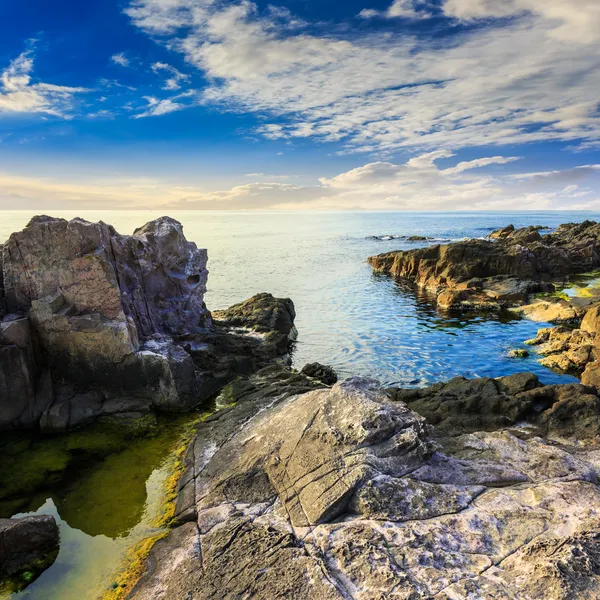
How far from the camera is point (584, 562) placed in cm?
721

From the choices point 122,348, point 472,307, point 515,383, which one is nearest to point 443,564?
point 515,383

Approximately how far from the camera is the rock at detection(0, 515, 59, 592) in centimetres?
944

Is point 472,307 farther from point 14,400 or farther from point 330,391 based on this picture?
point 14,400

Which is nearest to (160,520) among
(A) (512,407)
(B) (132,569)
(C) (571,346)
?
(B) (132,569)

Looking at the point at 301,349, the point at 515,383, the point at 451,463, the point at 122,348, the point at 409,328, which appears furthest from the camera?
the point at 409,328

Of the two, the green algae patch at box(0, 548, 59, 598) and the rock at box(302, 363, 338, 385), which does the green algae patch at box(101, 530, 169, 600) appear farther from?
the rock at box(302, 363, 338, 385)

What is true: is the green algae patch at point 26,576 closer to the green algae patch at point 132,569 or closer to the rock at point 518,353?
the green algae patch at point 132,569

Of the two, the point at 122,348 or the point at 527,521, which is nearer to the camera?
the point at 527,521

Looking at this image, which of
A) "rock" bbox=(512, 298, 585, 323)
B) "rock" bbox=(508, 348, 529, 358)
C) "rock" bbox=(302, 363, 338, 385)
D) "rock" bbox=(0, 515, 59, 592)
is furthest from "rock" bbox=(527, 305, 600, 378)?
"rock" bbox=(0, 515, 59, 592)

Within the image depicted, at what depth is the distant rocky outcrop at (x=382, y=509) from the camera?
7.40m

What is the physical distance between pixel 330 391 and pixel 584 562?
639 centimetres

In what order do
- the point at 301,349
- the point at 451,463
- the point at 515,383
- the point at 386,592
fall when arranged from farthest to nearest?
the point at 301,349, the point at 515,383, the point at 451,463, the point at 386,592

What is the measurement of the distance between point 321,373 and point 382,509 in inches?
470

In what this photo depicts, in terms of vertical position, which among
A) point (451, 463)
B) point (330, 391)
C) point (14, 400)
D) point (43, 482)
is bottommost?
point (43, 482)
